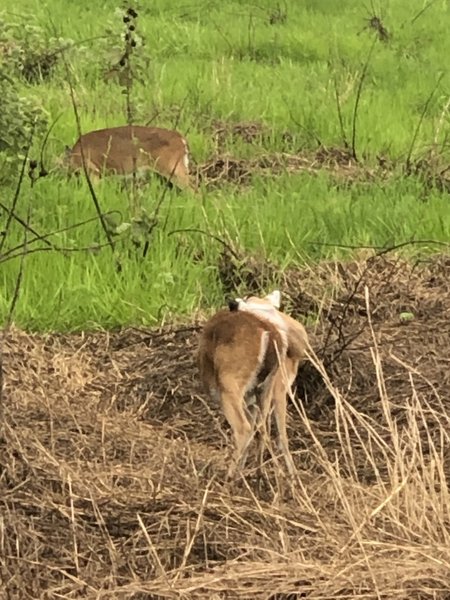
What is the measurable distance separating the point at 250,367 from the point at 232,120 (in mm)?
6088

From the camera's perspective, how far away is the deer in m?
8.88

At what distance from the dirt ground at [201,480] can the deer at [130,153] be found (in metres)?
2.59

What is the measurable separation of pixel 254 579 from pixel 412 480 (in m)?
0.67

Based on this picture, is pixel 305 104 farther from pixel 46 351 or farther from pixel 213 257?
pixel 46 351

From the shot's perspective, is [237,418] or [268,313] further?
[268,313]

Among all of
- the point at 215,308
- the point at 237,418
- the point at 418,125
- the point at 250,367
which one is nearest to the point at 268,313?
the point at 250,367

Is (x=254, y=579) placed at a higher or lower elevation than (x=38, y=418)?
higher

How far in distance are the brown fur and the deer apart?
3.92m

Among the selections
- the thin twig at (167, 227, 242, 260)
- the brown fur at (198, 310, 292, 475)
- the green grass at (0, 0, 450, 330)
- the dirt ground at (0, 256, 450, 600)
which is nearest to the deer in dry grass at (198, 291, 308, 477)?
the brown fur at (198, 310, 292, 475)

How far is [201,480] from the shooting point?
4.59m

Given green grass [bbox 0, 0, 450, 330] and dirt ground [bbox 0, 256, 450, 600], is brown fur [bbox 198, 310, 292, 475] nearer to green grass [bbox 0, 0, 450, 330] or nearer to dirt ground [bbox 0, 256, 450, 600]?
dirt ground [bbox 0, 256, 450, 600]

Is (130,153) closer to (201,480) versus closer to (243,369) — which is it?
(243,369)

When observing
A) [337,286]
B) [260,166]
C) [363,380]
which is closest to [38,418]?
[363,380]

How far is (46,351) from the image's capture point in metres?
6.17
